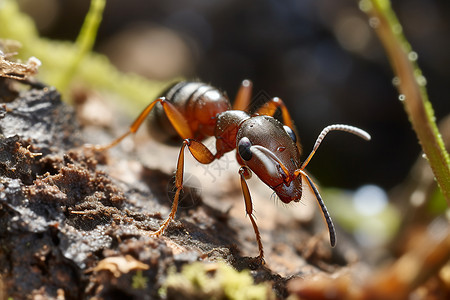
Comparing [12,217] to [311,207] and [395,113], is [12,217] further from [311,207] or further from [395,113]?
[395,113]

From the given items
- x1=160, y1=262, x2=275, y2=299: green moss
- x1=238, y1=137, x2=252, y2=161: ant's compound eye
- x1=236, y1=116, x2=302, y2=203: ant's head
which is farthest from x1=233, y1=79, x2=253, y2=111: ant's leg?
x1=160, y1=262, x2=275, y2=299: green moss

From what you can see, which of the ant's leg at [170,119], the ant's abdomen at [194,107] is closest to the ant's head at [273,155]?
the ant's leg at [170,119]

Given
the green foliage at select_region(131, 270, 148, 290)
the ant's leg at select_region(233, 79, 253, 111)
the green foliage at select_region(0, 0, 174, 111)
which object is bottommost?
the green foliage at select_region(0, 0, 174, 111)

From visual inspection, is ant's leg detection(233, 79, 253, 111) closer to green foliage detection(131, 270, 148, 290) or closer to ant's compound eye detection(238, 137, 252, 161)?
ant's compound eye detection(238, 137, 252, 161)

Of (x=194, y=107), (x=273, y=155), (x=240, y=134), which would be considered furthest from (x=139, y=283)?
(x=194, y=107)

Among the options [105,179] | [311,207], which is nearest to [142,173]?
[105,179]

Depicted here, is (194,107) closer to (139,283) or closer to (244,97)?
(244,97)
